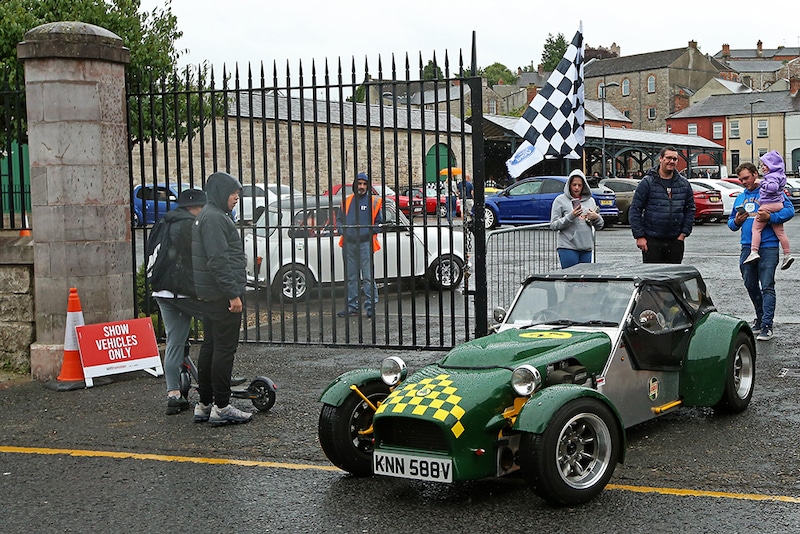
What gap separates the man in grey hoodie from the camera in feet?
22.2

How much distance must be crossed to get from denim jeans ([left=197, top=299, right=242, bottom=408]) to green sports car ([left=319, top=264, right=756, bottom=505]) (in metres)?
1.36

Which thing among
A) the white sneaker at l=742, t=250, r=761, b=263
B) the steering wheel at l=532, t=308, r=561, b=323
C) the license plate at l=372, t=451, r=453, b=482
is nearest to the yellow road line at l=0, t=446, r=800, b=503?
the license plate at l=372, t=451, r=453, b=482

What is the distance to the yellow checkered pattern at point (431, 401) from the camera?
4887mm

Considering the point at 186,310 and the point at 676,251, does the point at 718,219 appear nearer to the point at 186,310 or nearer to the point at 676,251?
the point at 676,251

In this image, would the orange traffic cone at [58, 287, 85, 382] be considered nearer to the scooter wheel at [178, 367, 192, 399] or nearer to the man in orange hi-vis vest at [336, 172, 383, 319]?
the scooter wheel at [178, 367, 192, 399]

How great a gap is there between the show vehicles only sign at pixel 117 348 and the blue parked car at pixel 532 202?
19.8 meters

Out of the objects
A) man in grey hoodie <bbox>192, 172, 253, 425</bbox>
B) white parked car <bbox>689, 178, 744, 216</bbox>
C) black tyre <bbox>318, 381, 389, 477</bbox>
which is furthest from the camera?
white parked car <bbox>689, 178, 744, 216</bbox>

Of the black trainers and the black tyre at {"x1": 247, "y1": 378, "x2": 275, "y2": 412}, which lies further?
the black trainers

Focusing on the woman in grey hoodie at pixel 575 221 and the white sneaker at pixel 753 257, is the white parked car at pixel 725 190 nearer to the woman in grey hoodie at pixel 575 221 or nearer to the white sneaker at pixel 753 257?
the white sneaker at pixel 753 257

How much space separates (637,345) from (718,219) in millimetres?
26528

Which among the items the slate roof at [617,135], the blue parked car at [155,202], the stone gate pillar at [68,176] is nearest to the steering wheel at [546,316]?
the blue parked car at [155,202]

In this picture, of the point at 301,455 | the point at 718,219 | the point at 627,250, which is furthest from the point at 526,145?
the point at 718,219

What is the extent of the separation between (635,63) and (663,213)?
337 ft

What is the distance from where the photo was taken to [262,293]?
14.0m
